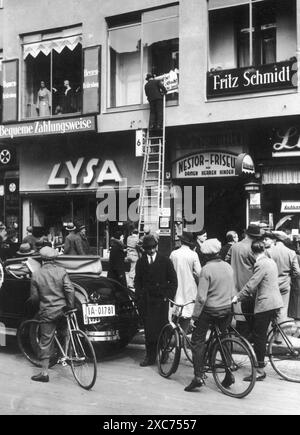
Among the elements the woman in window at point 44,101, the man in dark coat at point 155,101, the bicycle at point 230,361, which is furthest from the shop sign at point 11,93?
the bicycle at point 230,361

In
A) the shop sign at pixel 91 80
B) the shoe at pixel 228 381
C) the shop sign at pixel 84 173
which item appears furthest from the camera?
the shop sign at pixel 84 173

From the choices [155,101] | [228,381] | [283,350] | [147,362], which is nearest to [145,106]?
[155,101]

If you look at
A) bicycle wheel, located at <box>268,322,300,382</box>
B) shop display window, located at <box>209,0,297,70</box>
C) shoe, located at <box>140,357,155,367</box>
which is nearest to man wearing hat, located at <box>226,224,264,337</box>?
bicycle wheel, located at <box>268,322,300,382</box>

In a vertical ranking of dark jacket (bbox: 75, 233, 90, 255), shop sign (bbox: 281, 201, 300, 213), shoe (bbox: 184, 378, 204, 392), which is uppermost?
shop sign (bbox: 281, 201, 300, 213)

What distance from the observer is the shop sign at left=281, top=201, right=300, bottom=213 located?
1450cm

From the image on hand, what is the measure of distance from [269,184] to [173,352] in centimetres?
813

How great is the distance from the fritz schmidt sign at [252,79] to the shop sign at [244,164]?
5.55 ft

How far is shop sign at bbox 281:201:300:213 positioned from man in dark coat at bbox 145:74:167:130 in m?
4.00

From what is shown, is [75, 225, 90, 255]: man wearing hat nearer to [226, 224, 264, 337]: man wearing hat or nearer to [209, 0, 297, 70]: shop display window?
[226, 224, 264, 337]: man wearing hat

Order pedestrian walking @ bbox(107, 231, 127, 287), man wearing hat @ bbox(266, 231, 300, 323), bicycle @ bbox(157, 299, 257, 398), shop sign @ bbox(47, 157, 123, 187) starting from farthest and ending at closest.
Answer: shop sign @ bbox(47, 157, 123, 187)
pedestrian walking @ bbox(107, 231, 127, 287)
man wearing hat @ bbox(266, 231, 300, 323)
bicycle @ bbox(157, 299, 257, 398)

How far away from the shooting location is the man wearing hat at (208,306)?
257 inches

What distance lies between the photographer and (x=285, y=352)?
23.5 feet

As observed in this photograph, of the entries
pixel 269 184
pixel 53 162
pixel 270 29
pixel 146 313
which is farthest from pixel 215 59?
pixel 146 313

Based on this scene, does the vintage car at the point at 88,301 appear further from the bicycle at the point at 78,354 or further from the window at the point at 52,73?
the window at the point at 52,73
